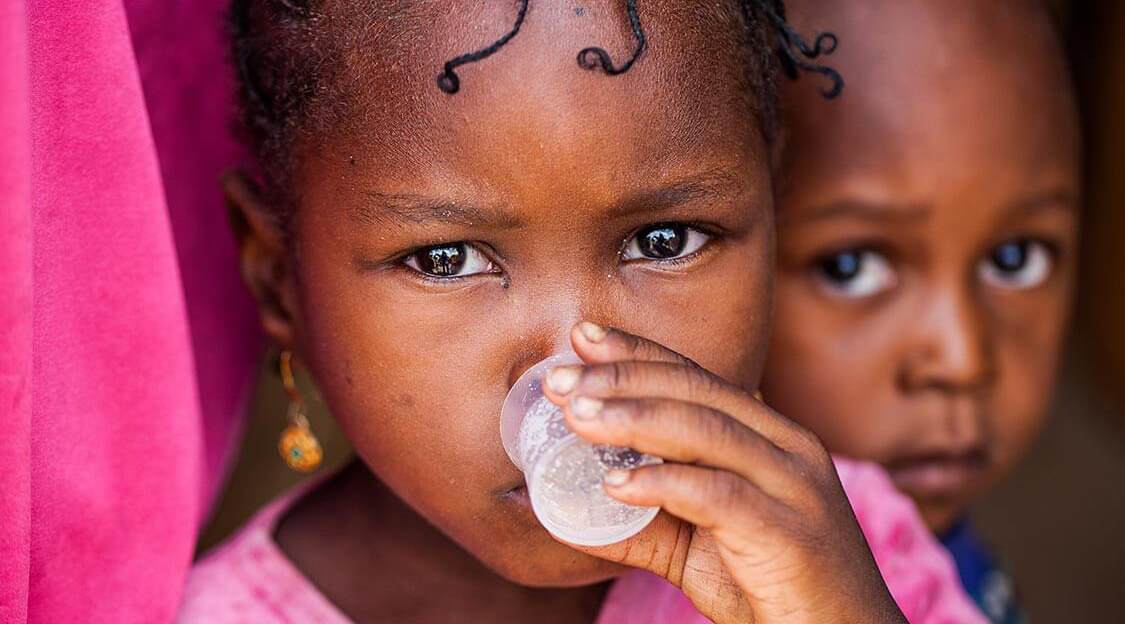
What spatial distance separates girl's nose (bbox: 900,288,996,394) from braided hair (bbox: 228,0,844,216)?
19.3 inches

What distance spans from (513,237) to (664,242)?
16 centimetres

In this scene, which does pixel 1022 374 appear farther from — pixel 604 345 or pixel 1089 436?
pixel 1089 436

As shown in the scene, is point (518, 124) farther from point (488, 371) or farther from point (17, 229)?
point (17, 229)

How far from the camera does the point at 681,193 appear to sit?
1.21m

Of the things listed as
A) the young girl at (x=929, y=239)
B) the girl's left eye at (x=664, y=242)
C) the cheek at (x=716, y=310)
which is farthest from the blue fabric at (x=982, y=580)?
the girl's left eye at (x=664, y=242)

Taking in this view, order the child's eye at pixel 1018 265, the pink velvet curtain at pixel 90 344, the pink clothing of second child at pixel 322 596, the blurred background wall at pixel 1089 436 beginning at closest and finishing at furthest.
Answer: the pink velvet curtain at pixel 90 344, the pink clothing of second child at pixel 322 596, the child's eye at pixel 1018 265, the blurred background wall at pixel 1089 436

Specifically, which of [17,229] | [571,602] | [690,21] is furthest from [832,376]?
[17,229]

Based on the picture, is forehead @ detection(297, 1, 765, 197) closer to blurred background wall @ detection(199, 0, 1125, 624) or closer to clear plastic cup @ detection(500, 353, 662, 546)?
clear plastic cup @ detection(500, 353, 662, 546)

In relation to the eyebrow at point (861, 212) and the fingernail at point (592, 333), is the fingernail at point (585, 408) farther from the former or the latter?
the eyebrow at point (861, 212)

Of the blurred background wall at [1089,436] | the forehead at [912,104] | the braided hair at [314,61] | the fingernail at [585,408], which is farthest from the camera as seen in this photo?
the blurred background wall at [1089,436]

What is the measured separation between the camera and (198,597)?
56.2 inches

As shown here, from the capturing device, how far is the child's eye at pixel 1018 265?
→ 1.87 meters

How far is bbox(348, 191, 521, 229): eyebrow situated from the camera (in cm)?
116

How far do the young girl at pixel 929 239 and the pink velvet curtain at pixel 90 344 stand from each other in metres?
0.86
